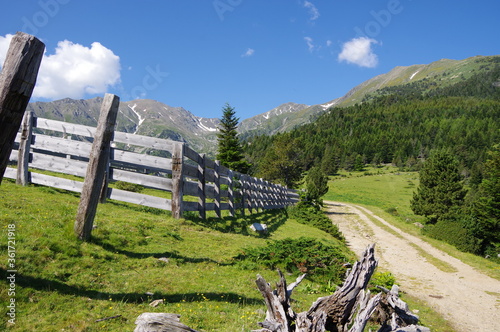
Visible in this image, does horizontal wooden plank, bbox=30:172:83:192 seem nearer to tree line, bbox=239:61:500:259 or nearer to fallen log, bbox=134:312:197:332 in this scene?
fallen log, bbox=134:312:197:332

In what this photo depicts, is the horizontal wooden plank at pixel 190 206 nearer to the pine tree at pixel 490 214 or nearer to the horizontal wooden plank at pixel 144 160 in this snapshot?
the horizontal wooden plank at pixel 144 160

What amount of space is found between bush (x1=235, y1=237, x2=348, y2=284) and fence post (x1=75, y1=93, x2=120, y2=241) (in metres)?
3.92

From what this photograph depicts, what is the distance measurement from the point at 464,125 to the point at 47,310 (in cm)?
20126

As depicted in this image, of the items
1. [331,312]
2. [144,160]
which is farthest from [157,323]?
[144,160]

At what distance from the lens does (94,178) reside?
568cm

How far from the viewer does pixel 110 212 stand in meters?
8.72

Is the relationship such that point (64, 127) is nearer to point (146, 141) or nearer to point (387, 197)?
point (146, 141)

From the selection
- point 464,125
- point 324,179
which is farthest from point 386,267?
point 464,125

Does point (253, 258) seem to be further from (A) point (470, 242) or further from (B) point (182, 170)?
(A) point (470, 242)

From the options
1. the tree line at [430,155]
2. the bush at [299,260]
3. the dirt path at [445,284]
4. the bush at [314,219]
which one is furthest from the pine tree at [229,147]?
the bush at [299,260]

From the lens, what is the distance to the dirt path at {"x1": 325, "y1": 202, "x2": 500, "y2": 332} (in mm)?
7907

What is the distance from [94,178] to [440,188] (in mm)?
34797

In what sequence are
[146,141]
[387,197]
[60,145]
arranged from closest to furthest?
[146,141] → [60,145] → [387,197]

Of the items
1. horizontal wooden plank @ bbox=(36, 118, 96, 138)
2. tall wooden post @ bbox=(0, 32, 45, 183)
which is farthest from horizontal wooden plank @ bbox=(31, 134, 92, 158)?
tall wooden post @ bbox=(0, 32, 45, 183)
